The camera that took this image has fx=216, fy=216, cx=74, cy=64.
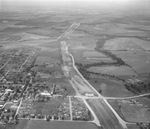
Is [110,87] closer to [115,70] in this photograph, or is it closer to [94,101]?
[94,101]

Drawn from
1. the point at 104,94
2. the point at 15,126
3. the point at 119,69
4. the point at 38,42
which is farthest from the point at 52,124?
the point at 38,42

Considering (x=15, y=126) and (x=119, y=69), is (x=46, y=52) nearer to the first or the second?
(x=119, y=69)

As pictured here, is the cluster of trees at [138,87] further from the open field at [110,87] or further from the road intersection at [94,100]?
the road intersection at [94,100]

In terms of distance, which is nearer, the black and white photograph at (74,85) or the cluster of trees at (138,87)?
the black and white photograph at (74,85)

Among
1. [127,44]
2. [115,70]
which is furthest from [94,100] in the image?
[127,44]


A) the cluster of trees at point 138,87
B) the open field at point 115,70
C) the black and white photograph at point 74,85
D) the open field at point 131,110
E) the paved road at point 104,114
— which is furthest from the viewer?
the open field at point 115,70

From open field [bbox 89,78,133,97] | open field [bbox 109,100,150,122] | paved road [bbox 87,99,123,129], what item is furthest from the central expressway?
open field [bbox 89,78,133,97]

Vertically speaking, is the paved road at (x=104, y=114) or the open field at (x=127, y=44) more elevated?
the open field at (x=127, y=44)

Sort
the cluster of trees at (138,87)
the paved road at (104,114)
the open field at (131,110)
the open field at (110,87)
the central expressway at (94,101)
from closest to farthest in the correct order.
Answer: the paved road at (104,114)
the central expressway at (94,101)
the open field at (131,110)
the open field at (110,87)
the cluster of trees at (138,87)

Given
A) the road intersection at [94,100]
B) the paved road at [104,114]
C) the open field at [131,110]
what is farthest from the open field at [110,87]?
the paved road at [104,114]
